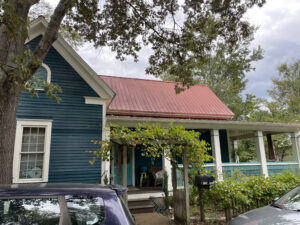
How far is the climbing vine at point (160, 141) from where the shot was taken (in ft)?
16.0

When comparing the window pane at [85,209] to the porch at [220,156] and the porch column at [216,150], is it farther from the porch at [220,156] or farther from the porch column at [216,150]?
the porch column at [216,150]

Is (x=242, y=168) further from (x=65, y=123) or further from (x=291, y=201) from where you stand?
(x=65, y=123)

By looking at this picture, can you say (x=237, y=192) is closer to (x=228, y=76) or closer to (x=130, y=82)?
(x=130, y=82)

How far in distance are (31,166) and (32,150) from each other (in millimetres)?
519

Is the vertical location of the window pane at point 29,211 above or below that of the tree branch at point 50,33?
below

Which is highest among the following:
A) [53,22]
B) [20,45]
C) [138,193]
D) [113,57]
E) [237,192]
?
[113,57]

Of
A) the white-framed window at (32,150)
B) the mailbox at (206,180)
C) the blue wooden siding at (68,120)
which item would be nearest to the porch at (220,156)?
the blue wooden siding at (68,120)

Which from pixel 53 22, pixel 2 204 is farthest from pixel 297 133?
pixel 2 204

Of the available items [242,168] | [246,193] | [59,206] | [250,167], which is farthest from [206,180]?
[250,167]

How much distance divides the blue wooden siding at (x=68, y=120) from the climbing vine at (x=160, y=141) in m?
2.42

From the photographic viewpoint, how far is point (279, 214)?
3352mm

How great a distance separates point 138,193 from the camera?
8.02 meters

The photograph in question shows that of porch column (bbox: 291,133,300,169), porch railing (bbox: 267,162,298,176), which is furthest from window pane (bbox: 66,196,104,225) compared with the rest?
porch column (bbox: 291,133,300,169)

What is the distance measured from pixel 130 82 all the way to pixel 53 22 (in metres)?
8.45
